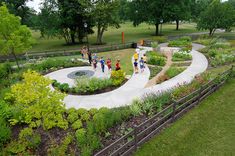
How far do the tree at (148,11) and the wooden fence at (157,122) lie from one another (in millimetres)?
29799

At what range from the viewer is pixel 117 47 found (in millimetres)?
28188

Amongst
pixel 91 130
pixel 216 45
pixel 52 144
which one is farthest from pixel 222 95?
pixel 216 45

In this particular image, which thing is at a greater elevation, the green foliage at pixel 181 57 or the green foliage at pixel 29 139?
the green foliage at pixel 181 57

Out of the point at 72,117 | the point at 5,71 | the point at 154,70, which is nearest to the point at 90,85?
the point at 72,117

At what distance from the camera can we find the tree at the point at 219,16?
35159 mm

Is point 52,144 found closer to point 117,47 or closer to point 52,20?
point 117,47

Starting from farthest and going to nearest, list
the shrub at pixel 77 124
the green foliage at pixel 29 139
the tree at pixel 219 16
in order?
1. the tree at pixel 219 16
2. the shrub at pixel 77 124
3. the green foliage at pixel 29 139

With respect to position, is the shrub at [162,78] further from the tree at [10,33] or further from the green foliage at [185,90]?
the tree at [10,33]

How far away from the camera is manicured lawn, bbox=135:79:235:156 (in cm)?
771

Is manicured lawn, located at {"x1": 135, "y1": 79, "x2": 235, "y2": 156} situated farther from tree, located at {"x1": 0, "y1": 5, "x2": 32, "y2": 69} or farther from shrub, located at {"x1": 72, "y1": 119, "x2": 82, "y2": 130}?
tree, located at {"x1": 0, "y1": 5, "x2": 32, "y2": 69}

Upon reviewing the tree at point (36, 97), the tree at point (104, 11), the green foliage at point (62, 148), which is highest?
the tree at point (104, 11)

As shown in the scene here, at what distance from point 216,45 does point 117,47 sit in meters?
13.7

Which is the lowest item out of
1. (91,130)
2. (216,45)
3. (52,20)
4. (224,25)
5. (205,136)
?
(205,136)

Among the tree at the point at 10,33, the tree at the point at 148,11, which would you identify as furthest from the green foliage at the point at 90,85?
the tree at the point at 148,11
